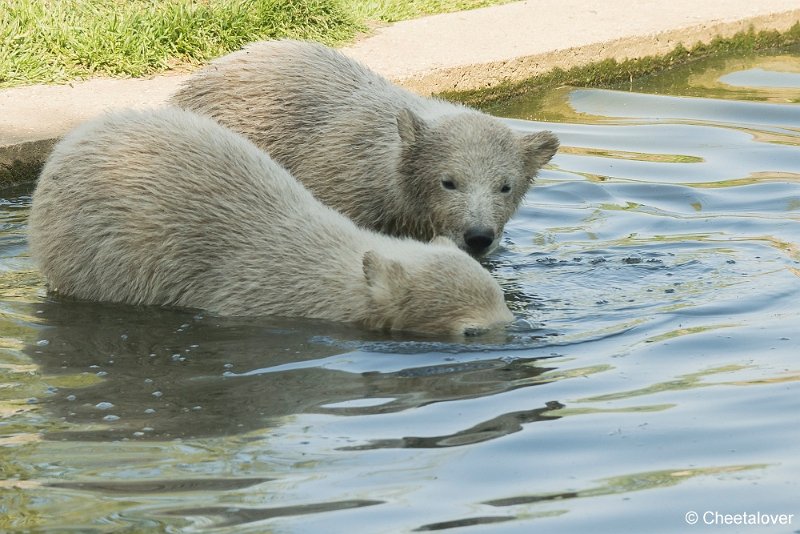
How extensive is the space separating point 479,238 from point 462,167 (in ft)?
1.80

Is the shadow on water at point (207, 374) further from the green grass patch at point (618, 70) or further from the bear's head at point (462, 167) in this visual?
the green grass patch at point (618, 70)

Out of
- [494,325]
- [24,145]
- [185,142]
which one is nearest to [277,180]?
[185,142]

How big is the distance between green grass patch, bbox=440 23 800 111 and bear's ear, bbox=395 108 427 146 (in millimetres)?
3405

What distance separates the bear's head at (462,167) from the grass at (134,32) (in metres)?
3.67

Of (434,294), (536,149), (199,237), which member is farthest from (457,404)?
(536,149)

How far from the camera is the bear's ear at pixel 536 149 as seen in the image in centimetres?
757

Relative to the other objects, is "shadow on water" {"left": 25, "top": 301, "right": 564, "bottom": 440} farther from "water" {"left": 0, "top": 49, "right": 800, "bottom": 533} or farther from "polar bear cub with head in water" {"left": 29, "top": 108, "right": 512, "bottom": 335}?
"polar bear cub with head in water" {"left": 29, "top": 108, "right": 512, "bottom": 335}

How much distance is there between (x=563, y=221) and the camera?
27.9 ft

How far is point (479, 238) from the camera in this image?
6.89m

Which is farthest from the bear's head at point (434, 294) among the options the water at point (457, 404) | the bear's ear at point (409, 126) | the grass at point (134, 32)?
the grass at point (134, 32)

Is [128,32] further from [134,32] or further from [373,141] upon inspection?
[373,141]

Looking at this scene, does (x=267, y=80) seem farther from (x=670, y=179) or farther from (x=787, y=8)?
(x=787, y=8)

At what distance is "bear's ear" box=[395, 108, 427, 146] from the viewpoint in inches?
290

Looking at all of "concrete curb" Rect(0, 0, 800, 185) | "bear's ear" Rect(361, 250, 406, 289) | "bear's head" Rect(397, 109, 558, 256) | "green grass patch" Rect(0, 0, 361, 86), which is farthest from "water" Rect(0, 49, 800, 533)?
"green grass patch" Rect(0, 0, 361, 86)
